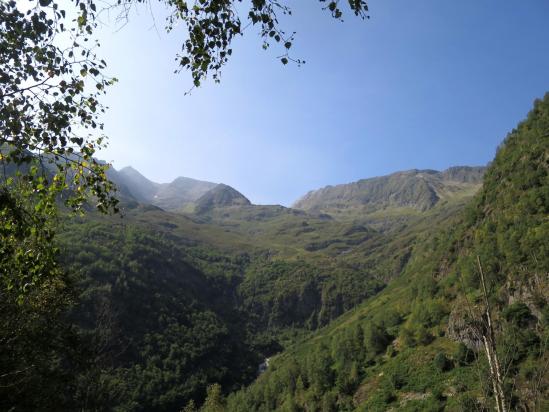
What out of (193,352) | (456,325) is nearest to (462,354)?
(456,325)

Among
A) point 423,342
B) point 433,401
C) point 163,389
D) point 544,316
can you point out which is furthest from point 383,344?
point 163,389

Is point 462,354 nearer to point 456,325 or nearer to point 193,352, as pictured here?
point 456,325

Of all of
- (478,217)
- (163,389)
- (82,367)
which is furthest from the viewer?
(163,389)

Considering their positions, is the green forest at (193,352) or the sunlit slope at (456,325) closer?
the green forest at (193,352)

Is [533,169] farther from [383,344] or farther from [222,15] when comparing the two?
[222,15]

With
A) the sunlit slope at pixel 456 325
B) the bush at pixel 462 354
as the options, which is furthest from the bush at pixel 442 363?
the bush at pixel 462 354

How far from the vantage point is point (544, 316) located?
215 feet

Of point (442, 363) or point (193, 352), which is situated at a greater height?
point (442, 363)

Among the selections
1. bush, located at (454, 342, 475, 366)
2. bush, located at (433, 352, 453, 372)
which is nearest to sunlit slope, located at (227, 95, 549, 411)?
bush, located at (433, 352, 453, 372)

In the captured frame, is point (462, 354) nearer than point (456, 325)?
Yes

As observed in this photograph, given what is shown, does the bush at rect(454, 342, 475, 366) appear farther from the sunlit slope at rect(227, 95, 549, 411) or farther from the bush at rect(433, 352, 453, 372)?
the bush at rect(433, 352, 453, 372)

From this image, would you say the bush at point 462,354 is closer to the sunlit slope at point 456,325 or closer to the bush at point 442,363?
the sunlit slope at point 456,325

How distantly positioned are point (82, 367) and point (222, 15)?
20.9 m

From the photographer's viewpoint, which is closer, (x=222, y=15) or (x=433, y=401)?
(x=222, y=15)
